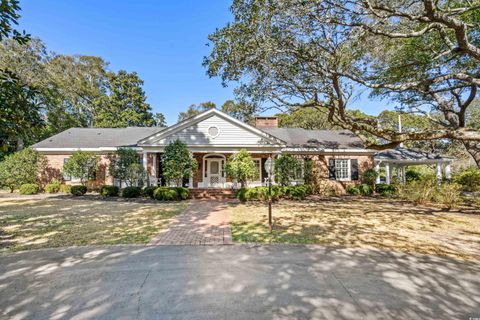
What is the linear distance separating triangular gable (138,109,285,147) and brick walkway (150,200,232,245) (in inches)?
295

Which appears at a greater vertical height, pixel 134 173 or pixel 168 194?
pixel 134 173

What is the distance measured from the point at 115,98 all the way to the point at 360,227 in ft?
120

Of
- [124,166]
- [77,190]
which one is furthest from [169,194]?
[77,190]

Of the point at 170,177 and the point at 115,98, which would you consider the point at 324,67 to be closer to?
the point at 170,177

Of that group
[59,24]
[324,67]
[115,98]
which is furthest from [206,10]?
[115,98]

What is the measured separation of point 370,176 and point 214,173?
11.7 metres

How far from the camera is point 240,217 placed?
9094 millimetres

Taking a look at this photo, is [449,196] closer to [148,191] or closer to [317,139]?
[317,139]

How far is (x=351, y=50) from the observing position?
8.74 metres

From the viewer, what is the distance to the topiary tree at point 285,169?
15000 mm

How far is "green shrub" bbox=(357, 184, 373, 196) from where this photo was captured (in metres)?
17.2

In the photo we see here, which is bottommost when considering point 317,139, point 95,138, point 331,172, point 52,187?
point 52,187

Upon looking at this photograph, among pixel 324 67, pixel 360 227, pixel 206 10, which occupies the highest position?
pixel 206 10

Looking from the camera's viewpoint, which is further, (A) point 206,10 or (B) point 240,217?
(A) point 206,10
